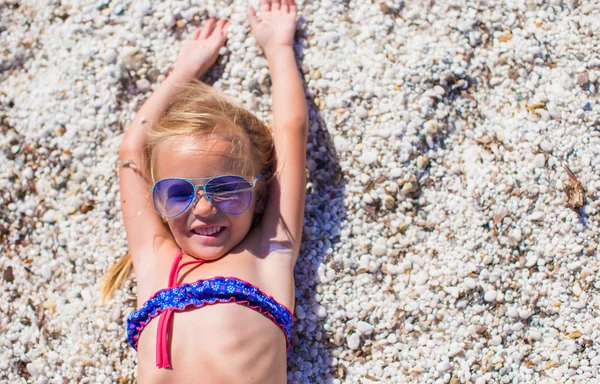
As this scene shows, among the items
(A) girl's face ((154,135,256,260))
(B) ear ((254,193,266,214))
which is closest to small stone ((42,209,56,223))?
(A) girl's face ((154,135,256,260))

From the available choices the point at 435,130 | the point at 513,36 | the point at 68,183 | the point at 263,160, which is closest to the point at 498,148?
the point at 435,130

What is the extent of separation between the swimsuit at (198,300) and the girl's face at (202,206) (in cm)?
18

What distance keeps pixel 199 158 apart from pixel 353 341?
1345 mm

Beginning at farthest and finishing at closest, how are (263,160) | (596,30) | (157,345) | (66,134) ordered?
(66,134) < (596,30) < (263,160) < (157,345)

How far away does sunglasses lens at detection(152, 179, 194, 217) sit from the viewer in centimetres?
294

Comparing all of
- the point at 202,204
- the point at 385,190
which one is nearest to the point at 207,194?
the point at 202,204

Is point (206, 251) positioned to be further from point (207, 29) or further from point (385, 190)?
point (207, 29)

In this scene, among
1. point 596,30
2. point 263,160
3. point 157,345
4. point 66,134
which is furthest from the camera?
point 66,134

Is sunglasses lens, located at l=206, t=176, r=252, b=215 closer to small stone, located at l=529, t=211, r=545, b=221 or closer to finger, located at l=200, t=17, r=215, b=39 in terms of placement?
finger, located at l=200, t=17, r=215, b=39

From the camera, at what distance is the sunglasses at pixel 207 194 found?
2.94 m

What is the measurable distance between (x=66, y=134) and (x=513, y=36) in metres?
2.80

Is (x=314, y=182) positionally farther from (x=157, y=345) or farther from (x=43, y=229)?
(x=43, y=229)

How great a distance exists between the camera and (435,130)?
3.45 meters

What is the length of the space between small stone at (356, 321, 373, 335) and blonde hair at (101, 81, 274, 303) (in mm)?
A: 903
